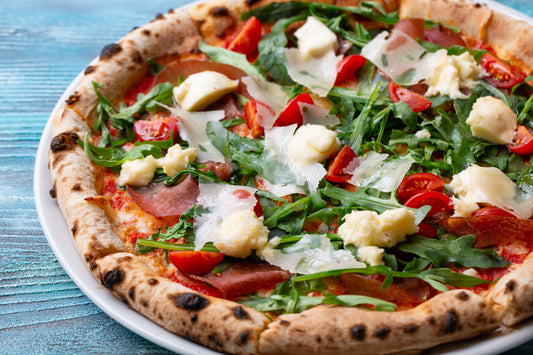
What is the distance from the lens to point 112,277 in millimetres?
3521

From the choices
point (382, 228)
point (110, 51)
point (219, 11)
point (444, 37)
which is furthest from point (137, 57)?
point (382, 228)

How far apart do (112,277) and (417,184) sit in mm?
1887

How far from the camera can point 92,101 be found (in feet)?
15.7

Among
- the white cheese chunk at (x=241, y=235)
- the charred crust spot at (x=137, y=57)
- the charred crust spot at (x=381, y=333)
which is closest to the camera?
the charred crust spot at (x=381, y=333)

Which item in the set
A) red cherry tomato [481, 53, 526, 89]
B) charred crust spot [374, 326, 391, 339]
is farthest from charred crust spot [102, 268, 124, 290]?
red cherry tomato [481, 53, 526, 89]

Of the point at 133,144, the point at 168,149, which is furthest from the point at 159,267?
the point at 133,144

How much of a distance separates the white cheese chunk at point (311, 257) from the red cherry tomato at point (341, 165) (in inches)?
20.1

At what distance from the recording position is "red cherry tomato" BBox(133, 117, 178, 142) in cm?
454

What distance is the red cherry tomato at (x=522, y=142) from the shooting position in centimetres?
410

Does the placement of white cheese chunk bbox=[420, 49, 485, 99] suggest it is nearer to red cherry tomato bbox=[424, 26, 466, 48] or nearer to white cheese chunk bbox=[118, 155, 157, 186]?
red cherry tomato bbox=[424, 26, 466, 48]

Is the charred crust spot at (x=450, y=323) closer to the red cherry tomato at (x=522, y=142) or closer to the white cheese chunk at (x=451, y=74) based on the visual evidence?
the red cherry tomato at (x=522, y=142)

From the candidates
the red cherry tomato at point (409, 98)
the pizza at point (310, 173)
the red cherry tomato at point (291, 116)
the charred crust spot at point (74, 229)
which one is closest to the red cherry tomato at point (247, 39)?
the pizza at point (310, 173)

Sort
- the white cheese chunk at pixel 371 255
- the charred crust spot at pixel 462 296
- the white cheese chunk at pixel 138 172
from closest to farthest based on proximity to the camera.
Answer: the charred crust spot at pixel 462 296 → the white cheese chunk at pixel 371 255 → the white cheese chunk at pixel 138 172

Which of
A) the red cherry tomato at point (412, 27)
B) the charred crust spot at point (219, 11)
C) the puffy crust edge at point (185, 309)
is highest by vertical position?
the red cherry tomato at point (412, 27)
